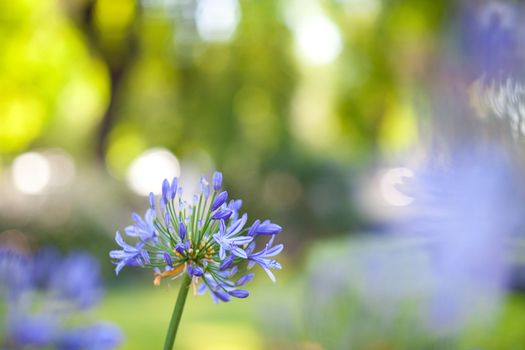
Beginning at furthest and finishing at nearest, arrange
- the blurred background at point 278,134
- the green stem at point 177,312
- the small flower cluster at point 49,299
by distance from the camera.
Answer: the blurred background at point 278,134 < the small flower cluster at point 49,299 < the green stem at point 177,312

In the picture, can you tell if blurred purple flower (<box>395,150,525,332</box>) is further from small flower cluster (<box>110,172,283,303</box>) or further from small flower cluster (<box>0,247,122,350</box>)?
small flower cluster (<box>0,247,122,350</box>)

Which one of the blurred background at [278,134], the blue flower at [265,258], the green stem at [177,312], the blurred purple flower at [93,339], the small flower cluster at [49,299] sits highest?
the blurred background at [278,134]

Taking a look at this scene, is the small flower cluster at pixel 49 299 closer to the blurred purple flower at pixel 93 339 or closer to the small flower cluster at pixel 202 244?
the blurred purple flower at pixel 93 339

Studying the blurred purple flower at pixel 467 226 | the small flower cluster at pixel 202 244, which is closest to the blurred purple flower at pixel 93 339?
the small flower cluster at pixel 202 244

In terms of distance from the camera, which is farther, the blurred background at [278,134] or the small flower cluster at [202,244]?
the blurred background at [278,134]

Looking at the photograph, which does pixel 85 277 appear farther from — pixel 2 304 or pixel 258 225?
pixel 258 225

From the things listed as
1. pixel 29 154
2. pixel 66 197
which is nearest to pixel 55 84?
pixel 29 154

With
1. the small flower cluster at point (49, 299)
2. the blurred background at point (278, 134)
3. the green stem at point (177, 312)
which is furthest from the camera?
the blurred background at point (278, 134)
